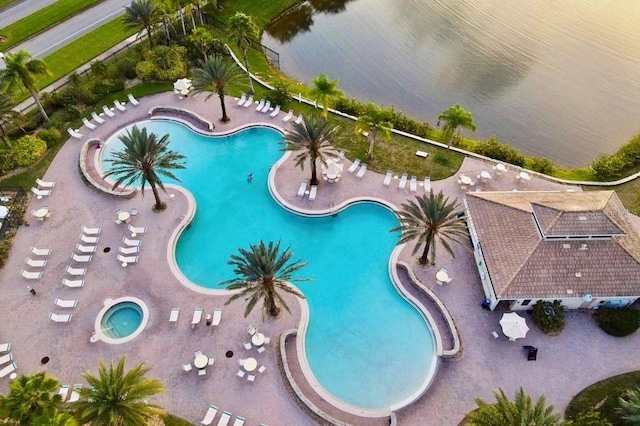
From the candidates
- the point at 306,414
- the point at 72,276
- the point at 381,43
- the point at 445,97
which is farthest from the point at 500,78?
the point at 72,276

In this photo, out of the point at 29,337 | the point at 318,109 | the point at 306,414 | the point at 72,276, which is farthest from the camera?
the point at 318,109

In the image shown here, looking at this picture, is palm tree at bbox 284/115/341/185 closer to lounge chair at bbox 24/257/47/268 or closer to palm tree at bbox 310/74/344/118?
palm tree at bbox 310/74/344/118

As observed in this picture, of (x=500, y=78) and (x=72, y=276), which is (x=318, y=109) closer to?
(x=500, y=78)

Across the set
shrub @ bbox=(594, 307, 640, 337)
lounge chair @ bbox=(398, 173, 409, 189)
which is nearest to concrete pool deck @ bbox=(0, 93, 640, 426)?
shrub @ bbox=(594, 307, 640, 337)

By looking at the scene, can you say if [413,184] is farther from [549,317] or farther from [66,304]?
[66,304]

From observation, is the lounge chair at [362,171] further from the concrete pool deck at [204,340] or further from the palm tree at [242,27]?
the palm tree at [242,27]

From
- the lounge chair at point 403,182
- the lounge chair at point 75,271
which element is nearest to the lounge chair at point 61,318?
the lounge chair at point 75,271
